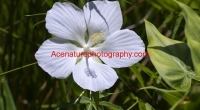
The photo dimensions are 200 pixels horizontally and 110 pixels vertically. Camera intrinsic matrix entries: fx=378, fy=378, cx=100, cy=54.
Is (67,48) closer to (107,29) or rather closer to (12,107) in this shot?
(107,29)

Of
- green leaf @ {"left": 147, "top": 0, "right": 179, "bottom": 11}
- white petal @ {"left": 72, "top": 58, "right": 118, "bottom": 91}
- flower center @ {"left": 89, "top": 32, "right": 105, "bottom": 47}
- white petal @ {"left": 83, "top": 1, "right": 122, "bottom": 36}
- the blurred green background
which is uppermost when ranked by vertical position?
white petal @ {"left": 83, "top": 1, "right": 122, "bottom": 36}

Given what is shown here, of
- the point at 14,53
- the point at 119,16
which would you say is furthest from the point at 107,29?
the point at 14,53

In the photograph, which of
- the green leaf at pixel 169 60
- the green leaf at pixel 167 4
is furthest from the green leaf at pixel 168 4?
the green leaf at pixel 169 60

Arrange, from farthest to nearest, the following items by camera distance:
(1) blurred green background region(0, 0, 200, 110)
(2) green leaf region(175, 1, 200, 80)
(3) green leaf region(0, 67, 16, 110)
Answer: (1) blurred green background region(0, 0, 200, 110)
(3) green leaf region(0, 67, 16, 110)
(2) green leaf region(175, 1, 200, 80)

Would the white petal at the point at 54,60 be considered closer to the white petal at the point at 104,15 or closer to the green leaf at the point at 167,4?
the white petal at the point at 104,15

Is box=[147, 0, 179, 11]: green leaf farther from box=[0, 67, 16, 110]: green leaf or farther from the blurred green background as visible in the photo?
box=[0, 67, 16, 110]: green leaf

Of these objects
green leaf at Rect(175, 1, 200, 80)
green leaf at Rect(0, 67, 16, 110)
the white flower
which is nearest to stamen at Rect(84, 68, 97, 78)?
the white flower

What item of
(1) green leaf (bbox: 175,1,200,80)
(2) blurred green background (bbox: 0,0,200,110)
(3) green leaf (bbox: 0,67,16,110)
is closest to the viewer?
(1) green leaf (bbox: 175,1,200,80)

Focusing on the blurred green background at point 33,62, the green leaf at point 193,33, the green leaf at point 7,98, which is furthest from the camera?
the blurred green background at point 33,62
